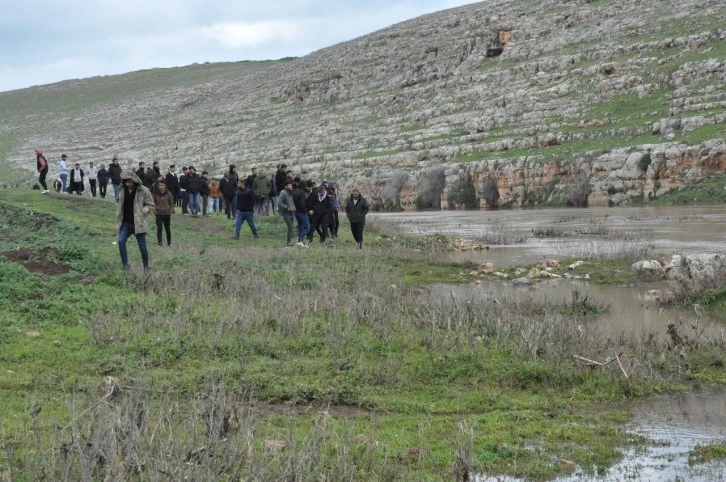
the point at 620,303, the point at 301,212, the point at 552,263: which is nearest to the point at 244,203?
the point at 301,212

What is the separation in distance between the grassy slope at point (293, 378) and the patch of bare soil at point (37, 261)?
0.21m

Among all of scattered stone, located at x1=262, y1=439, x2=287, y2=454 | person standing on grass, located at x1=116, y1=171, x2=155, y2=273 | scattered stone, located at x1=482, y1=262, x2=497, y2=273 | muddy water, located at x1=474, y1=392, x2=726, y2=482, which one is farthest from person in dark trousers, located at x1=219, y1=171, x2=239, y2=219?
scattered stone, located at x1=262, y1=439, x2=287, y2=454

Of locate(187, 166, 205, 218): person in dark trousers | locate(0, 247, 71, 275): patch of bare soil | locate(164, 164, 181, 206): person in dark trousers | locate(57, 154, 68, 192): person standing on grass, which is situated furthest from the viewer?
locate(57, 154, 68, 192): person standing on grass

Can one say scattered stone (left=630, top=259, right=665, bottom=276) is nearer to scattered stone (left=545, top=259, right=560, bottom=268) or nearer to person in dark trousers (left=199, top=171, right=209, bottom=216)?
scattered stone (left=545, top=259, right=560, bottom=268)

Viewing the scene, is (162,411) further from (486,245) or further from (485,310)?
(486,245)

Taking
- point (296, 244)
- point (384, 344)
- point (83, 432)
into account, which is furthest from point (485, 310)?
point (296, 244)

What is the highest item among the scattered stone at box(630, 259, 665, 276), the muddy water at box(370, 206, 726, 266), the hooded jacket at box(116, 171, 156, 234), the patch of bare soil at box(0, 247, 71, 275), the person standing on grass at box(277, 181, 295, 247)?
the hooded jacket at box(116, 171, 156, 234)

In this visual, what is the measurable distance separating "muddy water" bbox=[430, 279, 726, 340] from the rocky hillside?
81.7 ft

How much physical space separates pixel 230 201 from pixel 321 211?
7.85 m

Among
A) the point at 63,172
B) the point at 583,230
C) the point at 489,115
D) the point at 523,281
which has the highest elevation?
the point at 489,115

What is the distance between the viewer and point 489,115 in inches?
2137

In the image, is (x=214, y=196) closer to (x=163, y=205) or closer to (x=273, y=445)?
(x=163, y=205)

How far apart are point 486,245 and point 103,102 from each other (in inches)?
4211

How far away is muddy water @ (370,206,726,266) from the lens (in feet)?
69.6
